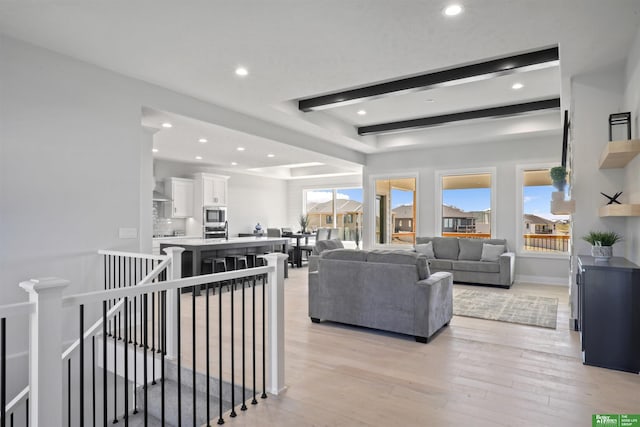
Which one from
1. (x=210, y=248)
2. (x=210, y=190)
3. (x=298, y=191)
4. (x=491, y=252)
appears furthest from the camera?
(x=298, y=191)

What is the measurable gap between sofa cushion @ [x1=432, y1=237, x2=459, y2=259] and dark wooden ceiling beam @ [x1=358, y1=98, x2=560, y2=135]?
2.39 metres

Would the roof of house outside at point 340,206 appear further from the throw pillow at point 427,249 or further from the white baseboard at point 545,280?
the white baseboard at point 545,280

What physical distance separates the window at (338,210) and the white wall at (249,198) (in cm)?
99

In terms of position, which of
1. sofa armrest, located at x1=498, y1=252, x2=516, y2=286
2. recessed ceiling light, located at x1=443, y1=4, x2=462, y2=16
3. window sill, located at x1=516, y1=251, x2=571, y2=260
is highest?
recessed ceiling light, located at x1=443, y1=4, x2=462, y2=16

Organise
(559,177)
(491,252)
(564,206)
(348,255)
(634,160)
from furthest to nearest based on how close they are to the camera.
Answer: (491,252), (559,177), (348,255), (564,206), (634,160)

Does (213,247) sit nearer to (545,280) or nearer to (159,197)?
(159,197)

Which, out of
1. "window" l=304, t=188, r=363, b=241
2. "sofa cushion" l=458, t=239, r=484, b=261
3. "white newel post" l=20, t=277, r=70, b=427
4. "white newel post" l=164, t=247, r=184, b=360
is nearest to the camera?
"white newel post" l=20, t=277, r=70, b=427

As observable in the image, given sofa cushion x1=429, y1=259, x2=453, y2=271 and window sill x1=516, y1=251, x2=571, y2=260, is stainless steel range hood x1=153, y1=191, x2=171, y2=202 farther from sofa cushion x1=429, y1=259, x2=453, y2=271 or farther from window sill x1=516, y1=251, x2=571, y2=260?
window sill x1=516, y1=251, x2=571, y2=260

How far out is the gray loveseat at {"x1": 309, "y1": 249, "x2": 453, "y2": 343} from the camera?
392cm

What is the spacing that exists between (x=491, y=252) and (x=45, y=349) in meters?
7.12

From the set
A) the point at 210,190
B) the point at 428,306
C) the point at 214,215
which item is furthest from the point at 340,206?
the point at 428,306

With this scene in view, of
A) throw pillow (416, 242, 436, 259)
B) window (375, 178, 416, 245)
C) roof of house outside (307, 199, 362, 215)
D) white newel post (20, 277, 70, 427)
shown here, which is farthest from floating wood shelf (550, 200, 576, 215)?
roof of house outside (307, 199, 362, 215)

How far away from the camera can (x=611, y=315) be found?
3.15 meters

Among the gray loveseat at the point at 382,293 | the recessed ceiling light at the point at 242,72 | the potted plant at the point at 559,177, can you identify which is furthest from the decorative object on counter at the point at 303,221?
the potted plant at the point at 559,177
